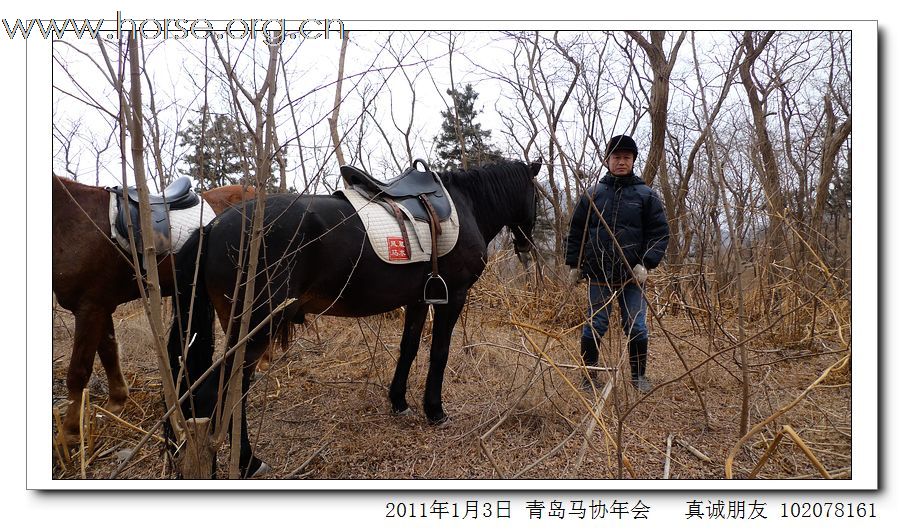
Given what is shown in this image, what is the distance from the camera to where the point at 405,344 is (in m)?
3.19

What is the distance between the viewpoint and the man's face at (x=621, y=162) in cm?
331

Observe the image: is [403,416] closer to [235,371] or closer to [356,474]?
[356,474]

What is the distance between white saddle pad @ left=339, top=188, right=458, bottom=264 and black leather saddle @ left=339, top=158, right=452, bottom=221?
6cm

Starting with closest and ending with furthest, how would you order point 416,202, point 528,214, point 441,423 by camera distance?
point 416,202 → point 441,423 → point 528,214

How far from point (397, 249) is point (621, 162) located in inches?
72.9

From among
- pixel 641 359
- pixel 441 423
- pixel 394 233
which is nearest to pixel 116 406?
pixel 441 423

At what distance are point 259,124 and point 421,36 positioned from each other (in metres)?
0.96

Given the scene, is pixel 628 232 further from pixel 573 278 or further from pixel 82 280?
pixel 82 280

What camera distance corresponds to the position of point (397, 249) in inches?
103

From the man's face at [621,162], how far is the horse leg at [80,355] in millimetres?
3573

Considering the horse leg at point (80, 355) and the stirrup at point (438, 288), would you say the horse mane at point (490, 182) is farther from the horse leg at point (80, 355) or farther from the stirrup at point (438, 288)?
the horse leg at point (80, 355)

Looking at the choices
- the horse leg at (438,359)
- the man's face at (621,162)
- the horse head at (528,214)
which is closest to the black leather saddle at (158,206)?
the horse leg at (438,359)

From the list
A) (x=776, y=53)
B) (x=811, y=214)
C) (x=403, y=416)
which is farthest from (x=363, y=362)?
(x=811, y=214)

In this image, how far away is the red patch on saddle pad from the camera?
8.52ft
